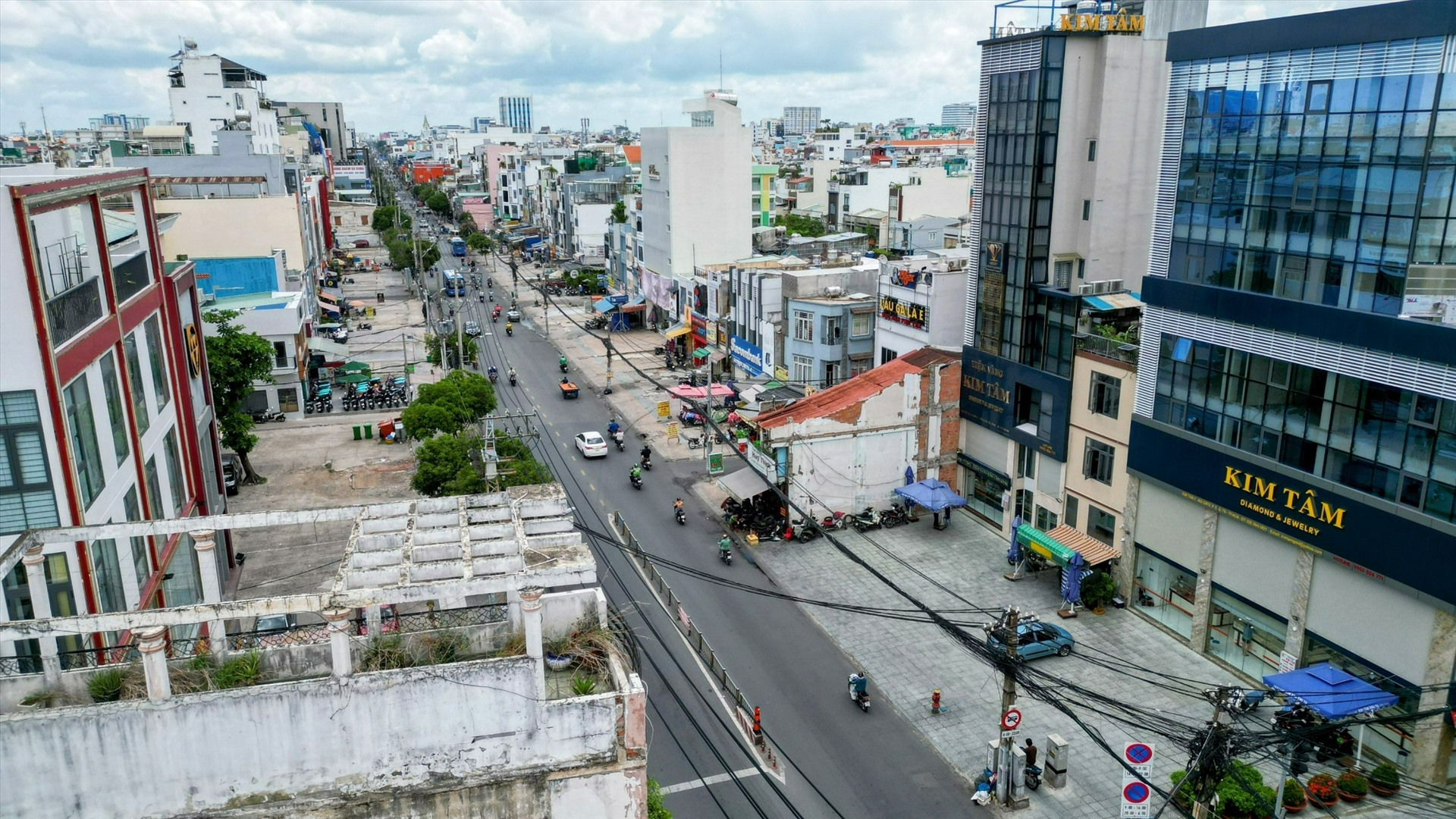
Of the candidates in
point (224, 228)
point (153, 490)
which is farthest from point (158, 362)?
point (224, 228)

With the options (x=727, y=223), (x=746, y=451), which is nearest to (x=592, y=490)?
(x=746, y=451)

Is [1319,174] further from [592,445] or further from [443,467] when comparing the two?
[592,445]

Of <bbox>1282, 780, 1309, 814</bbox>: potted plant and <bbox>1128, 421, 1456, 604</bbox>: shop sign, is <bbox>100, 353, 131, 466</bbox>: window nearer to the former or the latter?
<bbox>1282, 780, 1309, 814</bbox>: potted plant

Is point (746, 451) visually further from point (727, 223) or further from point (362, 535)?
point (727, 223)

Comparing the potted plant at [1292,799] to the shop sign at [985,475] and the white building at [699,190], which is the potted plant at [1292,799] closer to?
the shop sign at [985,475]

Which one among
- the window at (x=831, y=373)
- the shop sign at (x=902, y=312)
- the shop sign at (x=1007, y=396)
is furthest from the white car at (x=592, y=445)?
the shop sign at (x=1007, y=396)

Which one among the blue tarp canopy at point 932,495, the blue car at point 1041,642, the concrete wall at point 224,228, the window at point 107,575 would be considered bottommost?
the blue car at point 1041,642
